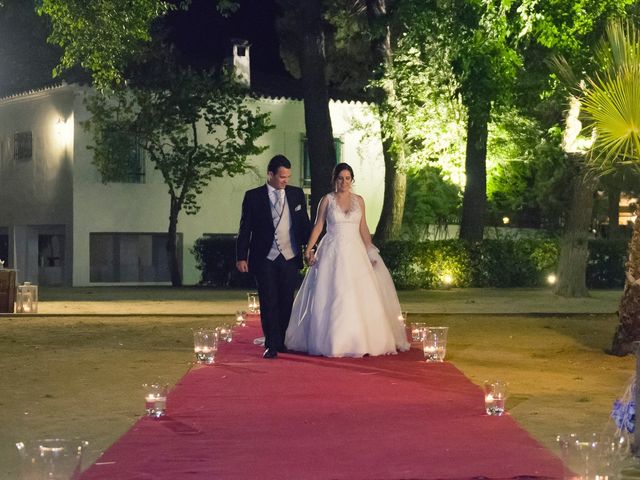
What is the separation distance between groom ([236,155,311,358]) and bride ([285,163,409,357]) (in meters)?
0.22

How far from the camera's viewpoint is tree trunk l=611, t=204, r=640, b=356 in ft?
46.6

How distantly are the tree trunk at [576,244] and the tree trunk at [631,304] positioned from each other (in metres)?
12.1

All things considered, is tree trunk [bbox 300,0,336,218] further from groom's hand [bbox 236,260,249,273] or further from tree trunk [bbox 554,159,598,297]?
groom's hand [bbox 236,260,249,273]

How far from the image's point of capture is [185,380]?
11703mm

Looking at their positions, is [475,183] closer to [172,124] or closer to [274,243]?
[172,124]

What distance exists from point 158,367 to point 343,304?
2134mm

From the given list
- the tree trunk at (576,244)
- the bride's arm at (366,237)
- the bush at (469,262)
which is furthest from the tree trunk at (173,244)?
the bride's arm at (366,237)

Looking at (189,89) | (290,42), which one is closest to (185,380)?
(189,89)

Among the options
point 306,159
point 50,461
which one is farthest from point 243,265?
point 306,159

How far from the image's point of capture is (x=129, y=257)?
37.4 metres

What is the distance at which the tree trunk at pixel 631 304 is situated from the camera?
1421 centimetres

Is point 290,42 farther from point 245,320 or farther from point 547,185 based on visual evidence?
point 245,320

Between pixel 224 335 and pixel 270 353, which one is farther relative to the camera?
pixel 224 335

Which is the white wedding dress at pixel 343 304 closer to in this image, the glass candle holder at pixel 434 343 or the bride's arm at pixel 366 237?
the bride's arm at pixel 366 237
